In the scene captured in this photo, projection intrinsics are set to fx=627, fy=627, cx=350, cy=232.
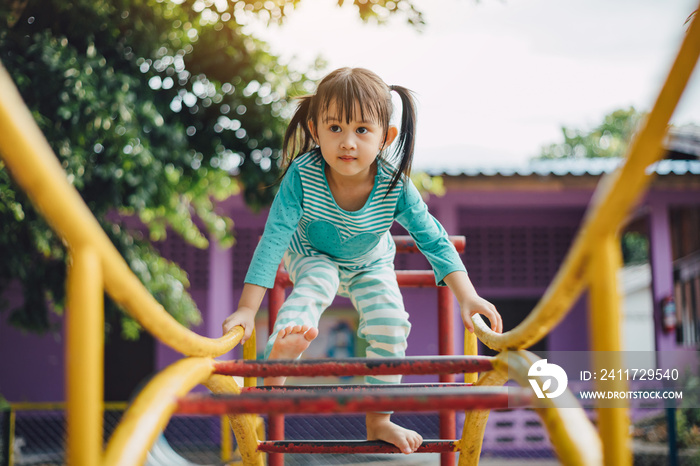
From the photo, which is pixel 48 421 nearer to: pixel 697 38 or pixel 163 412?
pixel 163 412

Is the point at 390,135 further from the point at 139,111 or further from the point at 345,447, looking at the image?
the point at 139,111

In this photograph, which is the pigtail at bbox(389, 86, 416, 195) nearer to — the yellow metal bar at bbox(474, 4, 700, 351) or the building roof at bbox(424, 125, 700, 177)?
the yellow metal bar at bbox(474, 4, 700, 351)

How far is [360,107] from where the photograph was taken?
5.05 ft

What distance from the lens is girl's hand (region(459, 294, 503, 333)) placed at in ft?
4.43

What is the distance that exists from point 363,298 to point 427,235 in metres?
0.25

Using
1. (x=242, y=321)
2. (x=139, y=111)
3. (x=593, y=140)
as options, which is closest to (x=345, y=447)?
(x=242, y=321)

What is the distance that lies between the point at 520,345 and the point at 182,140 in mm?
3512

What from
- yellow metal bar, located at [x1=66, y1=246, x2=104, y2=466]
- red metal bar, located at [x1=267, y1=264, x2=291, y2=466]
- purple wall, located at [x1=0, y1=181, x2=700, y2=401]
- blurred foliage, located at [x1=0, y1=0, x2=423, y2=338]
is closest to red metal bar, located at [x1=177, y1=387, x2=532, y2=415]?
yellow metal bar, located at [x1=66, y1=246, x2=104, y2=466]

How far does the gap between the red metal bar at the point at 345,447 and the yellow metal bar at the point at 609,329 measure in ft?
2.33

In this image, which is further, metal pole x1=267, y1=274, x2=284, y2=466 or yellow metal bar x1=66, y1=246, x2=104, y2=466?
metal pole x1=267, y1=274, x2=284, y2=466

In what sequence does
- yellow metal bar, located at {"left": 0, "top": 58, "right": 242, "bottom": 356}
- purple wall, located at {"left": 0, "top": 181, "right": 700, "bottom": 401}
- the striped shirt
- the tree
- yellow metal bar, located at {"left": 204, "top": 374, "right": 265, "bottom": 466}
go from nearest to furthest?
yellow metal bar, located at {"left": 0, "top": 58, "right": 242, "bottom": 356} → yellow metal bar, located at {"left": 204, "top": 374, "right": 265, "bottom": 466} → the striped shirt → purple wall, located at {"left": 0, "top": 181, "right": 700, "bottom": 401} → the tree

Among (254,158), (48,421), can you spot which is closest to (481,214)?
(254,158)

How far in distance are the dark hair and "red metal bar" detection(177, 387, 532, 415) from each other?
2.81 ft

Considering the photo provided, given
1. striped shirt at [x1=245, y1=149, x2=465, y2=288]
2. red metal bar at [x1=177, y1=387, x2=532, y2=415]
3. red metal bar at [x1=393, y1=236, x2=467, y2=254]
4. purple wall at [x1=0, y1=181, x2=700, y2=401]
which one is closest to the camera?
red metal bar at [x1=177, y1=387, x2=532, y2=415]
